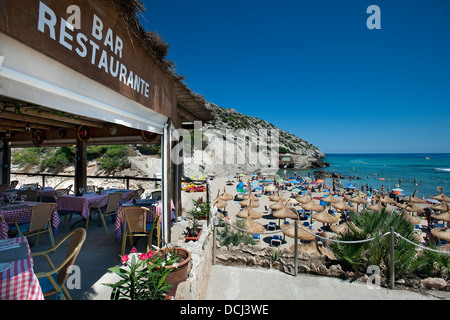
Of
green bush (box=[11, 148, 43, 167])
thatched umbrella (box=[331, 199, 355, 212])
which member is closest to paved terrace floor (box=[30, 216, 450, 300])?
→ thatched umbrella (box=[331, 199, 355, 212])

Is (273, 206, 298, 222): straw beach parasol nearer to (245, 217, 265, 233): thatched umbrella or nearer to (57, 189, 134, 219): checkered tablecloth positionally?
(245, 217, 265, 233): thatched umbrella

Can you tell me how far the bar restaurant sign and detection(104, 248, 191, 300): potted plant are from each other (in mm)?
1706

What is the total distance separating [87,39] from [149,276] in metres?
2.15

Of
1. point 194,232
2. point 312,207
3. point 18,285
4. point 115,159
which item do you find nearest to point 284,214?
point 312,207

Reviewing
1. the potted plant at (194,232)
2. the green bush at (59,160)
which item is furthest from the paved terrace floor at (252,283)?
the green bush at (59,160)

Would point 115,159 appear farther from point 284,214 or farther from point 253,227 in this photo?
point 284,214

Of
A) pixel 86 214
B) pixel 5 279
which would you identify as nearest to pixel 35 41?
pixel 5 279

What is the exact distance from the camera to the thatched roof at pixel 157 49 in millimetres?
2029

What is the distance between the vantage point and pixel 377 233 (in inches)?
165

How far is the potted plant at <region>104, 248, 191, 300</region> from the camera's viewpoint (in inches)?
75.7

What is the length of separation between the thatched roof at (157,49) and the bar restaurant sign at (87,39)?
105mm

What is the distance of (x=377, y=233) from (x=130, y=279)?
4.34 metres
